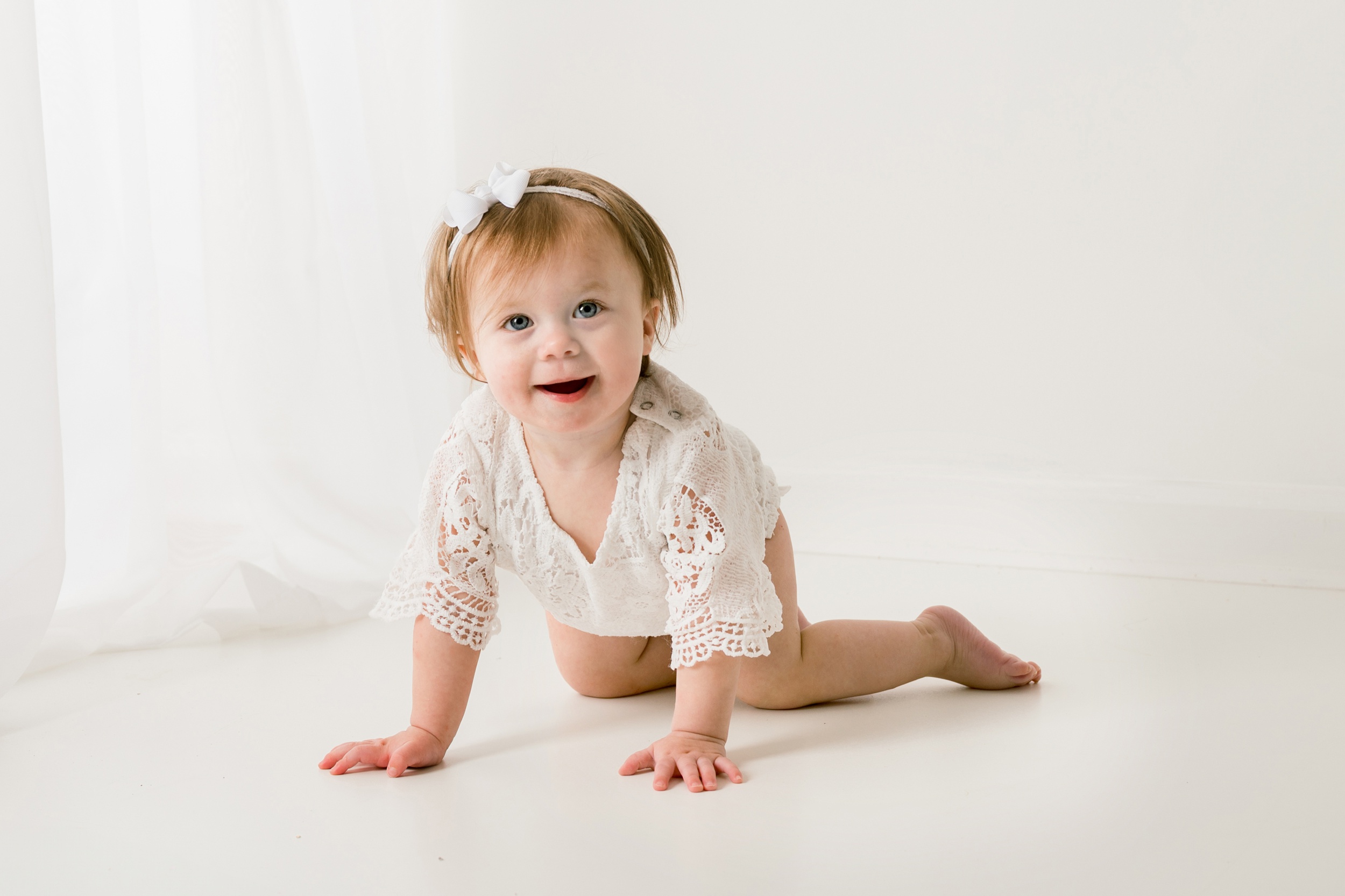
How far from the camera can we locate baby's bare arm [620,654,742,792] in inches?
40.2

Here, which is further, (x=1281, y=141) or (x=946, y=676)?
(x=1281, y=141)

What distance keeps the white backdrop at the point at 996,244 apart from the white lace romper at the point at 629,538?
896 millimetres

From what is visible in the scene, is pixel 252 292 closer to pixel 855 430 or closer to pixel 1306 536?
pixel 855 430

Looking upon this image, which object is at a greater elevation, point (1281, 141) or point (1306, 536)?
point (1281, 141)

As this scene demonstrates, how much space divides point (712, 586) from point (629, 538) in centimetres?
10

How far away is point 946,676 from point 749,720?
0.75ft

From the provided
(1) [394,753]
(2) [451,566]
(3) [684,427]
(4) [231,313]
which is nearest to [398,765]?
(1) [394,753]

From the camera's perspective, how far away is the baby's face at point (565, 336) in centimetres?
101

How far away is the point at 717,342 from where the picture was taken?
2.12m

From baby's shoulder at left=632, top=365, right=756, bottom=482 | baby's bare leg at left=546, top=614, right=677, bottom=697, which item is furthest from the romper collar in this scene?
baby's bare leg at left=546, top=614, right=677, bottom=697

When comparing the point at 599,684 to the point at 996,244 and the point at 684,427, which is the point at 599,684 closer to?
the point at 684,427

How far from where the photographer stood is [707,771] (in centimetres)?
100

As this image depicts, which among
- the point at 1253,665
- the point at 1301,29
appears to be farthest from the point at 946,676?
the point at 1301,29

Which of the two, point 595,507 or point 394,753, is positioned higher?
point 595,507
